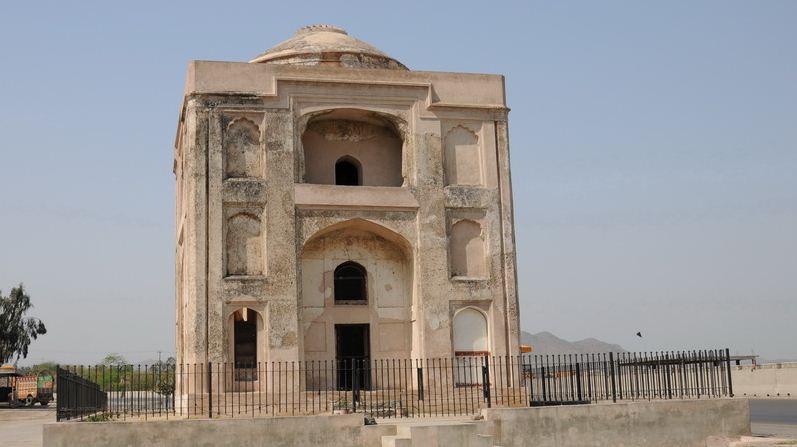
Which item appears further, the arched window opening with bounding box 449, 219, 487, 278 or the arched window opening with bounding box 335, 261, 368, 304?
the arched window opening with bounding box 335, 261, 368, 304

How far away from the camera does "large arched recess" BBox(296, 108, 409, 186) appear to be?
940 inches

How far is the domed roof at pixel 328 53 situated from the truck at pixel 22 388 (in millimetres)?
28679

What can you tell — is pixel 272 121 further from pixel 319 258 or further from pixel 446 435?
pixel 446 435

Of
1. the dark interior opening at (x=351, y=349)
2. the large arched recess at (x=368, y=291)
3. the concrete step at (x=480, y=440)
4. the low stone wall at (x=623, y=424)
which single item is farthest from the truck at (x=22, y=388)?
the concrete step at (x=480, y=440)

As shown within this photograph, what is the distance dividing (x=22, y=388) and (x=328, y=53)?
104 ft

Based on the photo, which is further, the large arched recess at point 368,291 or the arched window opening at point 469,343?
the large arched recess at point 368,291

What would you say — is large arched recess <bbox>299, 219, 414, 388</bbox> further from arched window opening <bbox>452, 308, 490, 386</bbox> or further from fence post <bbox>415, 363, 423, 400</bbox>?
fence post <bbox>415, 363, 423, 400</bbox>

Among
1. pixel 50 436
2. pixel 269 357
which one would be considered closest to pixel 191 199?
pixel 269 357

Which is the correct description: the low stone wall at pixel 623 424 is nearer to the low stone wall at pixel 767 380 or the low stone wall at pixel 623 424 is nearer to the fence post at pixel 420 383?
the fence post at pixel 420 383

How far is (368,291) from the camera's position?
2361cm

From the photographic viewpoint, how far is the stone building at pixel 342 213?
854 inches

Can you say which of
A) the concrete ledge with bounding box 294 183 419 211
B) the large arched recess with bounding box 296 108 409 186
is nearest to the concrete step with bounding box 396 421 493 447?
the concrete ledge with bounding box 294 183 419 211

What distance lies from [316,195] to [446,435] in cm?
824

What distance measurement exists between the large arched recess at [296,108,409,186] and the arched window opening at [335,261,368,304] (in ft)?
7.57
